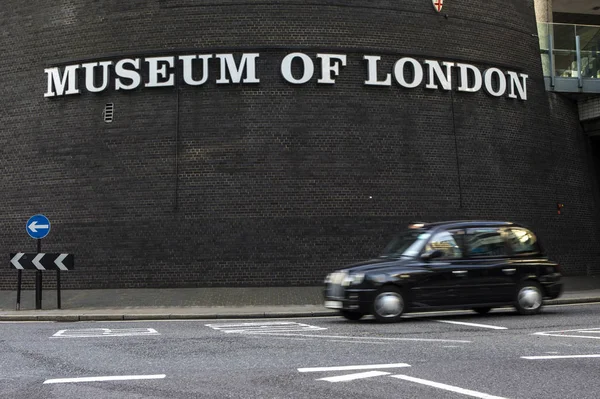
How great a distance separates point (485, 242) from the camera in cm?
1253

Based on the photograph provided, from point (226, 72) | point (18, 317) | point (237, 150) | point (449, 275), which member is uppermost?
point (226, 72)

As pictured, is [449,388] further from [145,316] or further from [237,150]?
[237,150]

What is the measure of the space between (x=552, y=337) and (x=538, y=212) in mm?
12593

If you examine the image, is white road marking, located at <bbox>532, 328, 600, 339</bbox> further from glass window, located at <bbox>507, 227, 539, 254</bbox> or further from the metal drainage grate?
the metal drainage grate

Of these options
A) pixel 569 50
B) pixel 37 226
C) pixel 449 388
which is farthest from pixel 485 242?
pixel 569 50

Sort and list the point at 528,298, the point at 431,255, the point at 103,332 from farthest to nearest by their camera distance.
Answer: the point at 528,298
the point at 431,255
the point at 103,332

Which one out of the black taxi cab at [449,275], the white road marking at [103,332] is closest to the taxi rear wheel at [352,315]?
the black taxi cab at [449,275]

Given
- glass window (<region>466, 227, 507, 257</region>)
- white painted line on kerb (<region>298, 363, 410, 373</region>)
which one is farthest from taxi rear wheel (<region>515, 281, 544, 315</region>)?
white painted line on kerb (<region>298, 363, 410, 373</region>)

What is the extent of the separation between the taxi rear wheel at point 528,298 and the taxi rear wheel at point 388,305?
257cm

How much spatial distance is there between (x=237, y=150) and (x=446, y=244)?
841cm

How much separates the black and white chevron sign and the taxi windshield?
784 centimetres

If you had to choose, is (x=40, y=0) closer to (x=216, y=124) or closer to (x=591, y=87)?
(x=216, y=124)

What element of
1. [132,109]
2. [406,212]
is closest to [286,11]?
[132,109]

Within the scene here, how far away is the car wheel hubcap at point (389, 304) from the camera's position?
11.5 m
